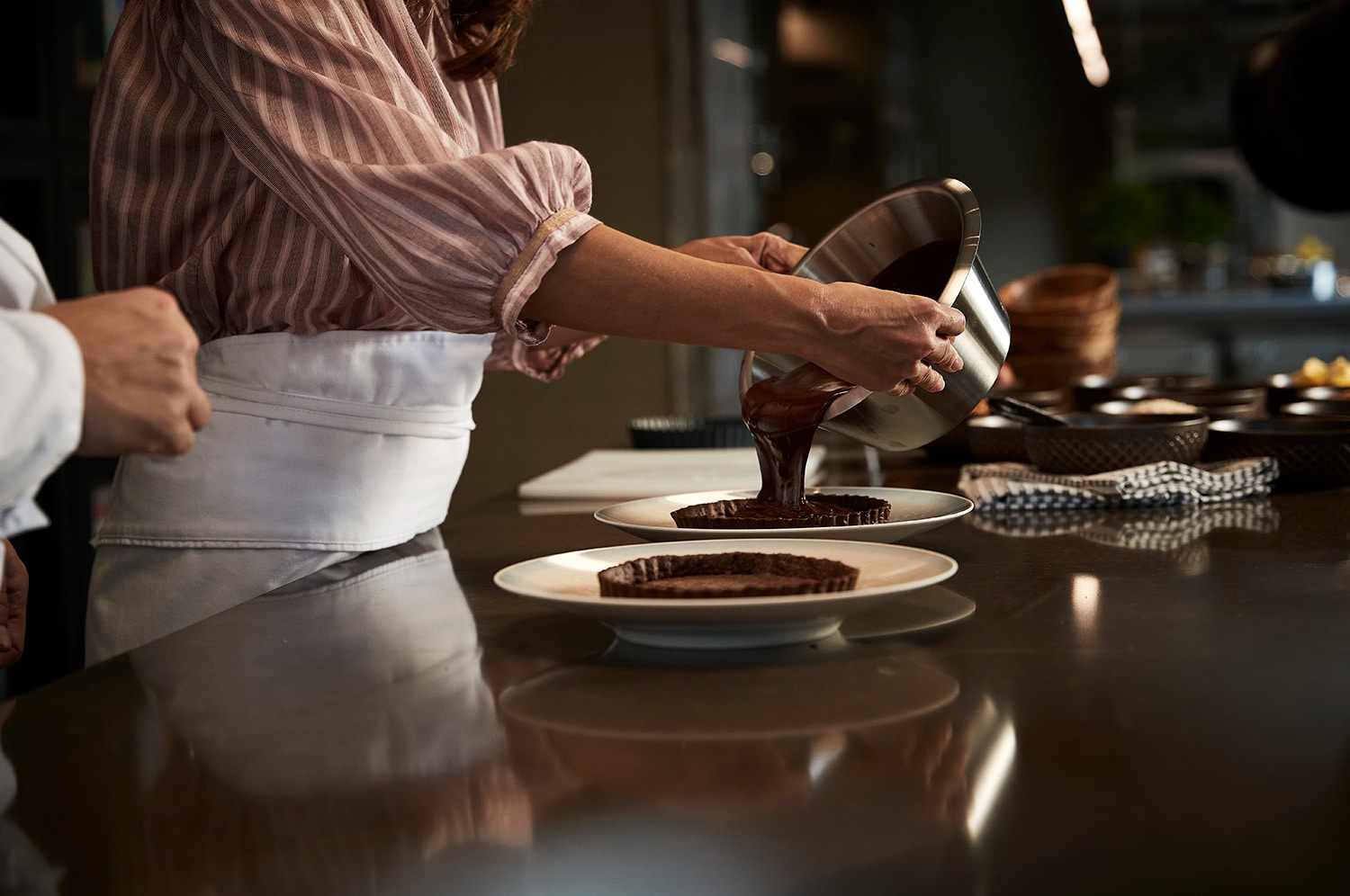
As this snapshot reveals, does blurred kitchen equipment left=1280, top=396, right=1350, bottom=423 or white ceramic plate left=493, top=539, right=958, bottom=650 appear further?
blurred kitchen equipment left=1280, top=396, right=1350, bottom=423

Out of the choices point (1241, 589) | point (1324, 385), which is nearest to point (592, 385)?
point (1324, 385)

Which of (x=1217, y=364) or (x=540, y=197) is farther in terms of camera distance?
(x=1217, y=364)

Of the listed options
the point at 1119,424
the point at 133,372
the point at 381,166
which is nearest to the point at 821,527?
the point at 381,166

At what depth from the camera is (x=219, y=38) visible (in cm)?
106

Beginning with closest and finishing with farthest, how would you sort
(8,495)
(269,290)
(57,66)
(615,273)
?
(8,495) < (615,273) < (269,290) < (57,66)

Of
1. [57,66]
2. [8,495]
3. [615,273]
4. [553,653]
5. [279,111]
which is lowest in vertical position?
[553,653]

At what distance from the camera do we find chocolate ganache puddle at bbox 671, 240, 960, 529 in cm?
108

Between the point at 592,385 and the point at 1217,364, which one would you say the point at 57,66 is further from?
the point at 1217,364

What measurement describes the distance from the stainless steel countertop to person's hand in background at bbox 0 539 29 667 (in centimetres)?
35

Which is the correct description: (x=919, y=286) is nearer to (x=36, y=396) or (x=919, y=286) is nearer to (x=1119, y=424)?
(x=1119, y=424)

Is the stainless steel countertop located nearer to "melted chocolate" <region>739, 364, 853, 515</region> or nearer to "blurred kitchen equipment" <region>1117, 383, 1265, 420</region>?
"melted chocolate" <region>739, 364, 853, 515</region>

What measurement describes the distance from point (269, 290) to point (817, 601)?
0.69 metres

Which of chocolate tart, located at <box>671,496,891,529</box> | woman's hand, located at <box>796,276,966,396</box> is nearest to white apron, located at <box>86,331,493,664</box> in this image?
chocolate tart, located at <box>671,496,891,529</box>

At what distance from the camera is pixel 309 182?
1.03 m
